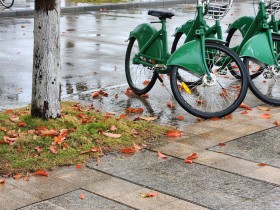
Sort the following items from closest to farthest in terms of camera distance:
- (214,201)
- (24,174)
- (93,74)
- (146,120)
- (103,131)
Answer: (214,201), (24,174), (103,131), (146,120), (93,74)

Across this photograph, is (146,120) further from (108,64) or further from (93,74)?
(108,64)

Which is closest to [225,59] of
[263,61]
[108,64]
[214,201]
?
[263,61]

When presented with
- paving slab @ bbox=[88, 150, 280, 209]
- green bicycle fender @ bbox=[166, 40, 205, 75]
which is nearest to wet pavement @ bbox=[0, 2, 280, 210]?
paving slab @ bbox=[88, 150, 280, 209]

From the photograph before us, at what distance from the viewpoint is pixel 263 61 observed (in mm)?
7285

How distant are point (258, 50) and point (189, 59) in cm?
89

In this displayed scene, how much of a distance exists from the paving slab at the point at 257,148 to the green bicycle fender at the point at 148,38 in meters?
1.81

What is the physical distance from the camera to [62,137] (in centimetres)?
572

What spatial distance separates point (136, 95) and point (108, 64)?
2420 mm

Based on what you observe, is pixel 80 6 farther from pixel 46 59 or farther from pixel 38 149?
pixel 38 149

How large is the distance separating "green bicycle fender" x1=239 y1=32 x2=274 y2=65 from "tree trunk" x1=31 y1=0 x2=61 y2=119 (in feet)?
7.25

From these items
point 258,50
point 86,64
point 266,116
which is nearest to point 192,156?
point 266,116

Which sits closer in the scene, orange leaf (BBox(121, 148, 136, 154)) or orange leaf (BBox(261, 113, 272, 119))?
orange leaf (BBox(121, 148, 136, 154))

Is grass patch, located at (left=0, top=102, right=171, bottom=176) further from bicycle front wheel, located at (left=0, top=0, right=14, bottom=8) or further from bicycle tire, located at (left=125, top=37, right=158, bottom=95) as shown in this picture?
bicycle front wheel, located at (left=0, top=0, right=14, bottom=8)

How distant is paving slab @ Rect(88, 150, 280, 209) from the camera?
4625 millimetres
